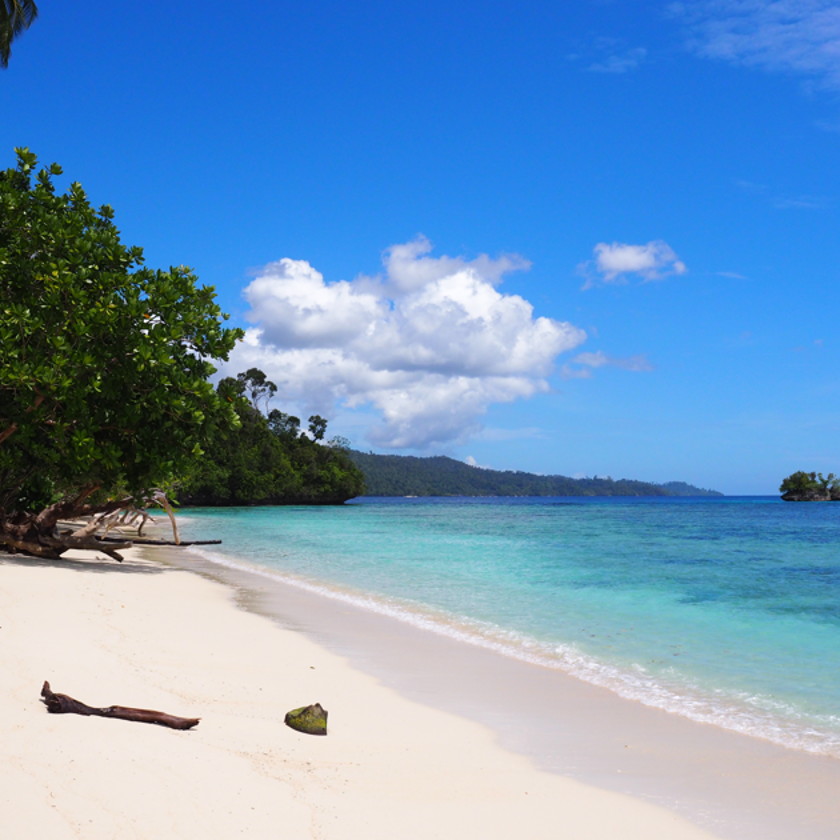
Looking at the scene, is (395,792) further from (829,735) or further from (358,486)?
(358,486)

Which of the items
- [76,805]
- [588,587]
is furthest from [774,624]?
[76,805]

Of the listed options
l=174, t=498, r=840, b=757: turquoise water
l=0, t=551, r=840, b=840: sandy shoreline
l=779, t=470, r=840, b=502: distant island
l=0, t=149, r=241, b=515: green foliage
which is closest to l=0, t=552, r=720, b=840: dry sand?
l=0, t=551, r=840, b=840: sandy shoreline

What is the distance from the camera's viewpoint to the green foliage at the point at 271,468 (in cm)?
8894

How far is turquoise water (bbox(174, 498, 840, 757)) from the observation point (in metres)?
7.63

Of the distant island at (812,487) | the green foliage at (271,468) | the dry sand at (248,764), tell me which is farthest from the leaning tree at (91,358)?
the distant island at (812,487)

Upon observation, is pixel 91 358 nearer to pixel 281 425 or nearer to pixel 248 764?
pixel 248 764

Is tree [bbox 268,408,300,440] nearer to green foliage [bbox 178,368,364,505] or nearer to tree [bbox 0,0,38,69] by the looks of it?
green foliage [bbox 178,368,364,505]

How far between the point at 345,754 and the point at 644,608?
10113 millimetres

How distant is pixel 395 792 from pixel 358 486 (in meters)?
104

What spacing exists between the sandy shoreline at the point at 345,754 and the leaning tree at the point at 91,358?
548 cm

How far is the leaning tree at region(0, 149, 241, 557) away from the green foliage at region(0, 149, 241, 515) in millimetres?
26

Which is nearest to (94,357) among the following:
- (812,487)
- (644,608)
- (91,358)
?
(91,358)

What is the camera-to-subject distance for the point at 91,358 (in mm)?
13031

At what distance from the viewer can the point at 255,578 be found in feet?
55.6
